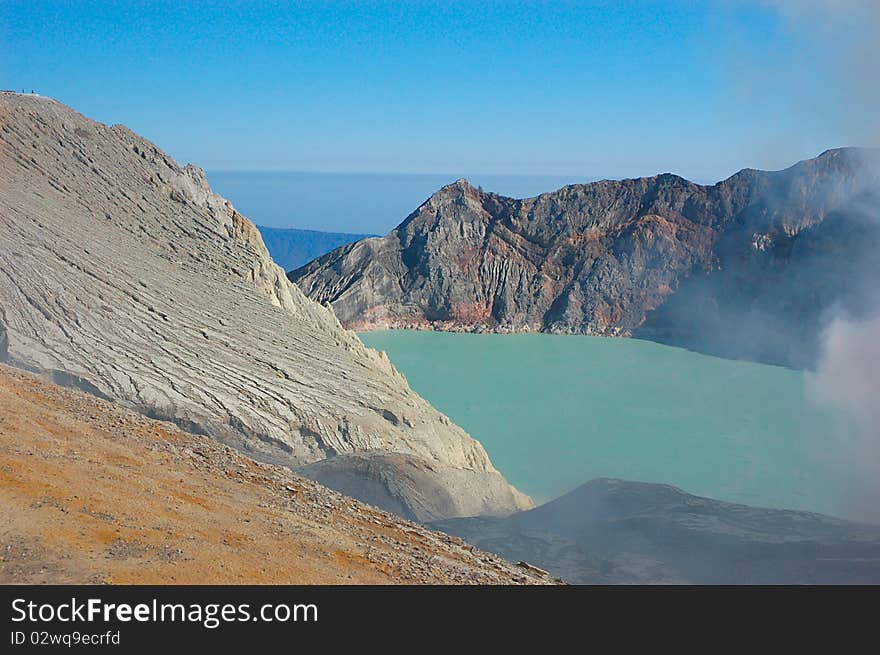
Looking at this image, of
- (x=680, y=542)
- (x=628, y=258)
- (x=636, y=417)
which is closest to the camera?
(x=680, y=542)

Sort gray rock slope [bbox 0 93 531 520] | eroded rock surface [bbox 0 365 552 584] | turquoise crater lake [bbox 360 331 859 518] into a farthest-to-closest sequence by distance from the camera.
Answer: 1. turquoise crater lake [bbox 360 331 859 518]
2. gray rock slope [bbox 0 93 531 520]
3. eroded rock surface [bbox 0 365 552 584]

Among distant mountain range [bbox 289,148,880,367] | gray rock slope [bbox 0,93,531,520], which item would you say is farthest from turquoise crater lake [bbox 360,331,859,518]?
gray rock slope [bbox 0,93,531,520]

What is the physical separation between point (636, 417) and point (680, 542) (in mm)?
19151

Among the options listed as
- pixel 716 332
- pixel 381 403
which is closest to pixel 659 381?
pixel 716 332

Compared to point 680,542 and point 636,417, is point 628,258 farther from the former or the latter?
point 680,542

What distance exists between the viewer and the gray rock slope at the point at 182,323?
1578 cm

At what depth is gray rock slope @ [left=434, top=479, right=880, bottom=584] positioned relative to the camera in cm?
1546

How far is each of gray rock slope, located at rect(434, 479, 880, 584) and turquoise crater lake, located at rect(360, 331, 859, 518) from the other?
618 cm

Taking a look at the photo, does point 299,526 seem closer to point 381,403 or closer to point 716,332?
point 381,403

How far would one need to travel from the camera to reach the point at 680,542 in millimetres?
17281

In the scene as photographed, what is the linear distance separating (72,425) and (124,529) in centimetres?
393

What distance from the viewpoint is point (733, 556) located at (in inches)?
640

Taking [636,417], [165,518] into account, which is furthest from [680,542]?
[636,417]

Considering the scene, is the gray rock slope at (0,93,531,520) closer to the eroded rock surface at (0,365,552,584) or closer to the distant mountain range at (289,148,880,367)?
the eroded rock surface at (0,365,552,584)
